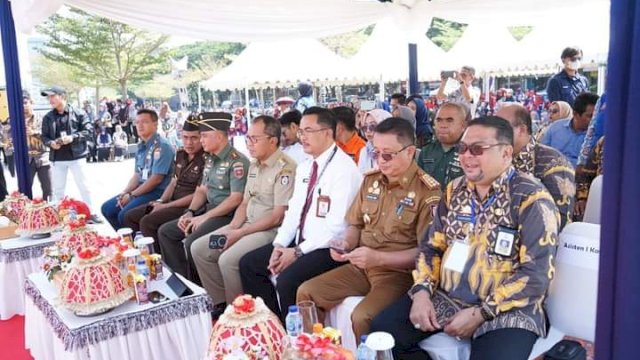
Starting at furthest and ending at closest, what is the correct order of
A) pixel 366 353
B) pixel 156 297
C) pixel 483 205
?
pixel 156 297 → pixel 483 205 → pixel 366 353

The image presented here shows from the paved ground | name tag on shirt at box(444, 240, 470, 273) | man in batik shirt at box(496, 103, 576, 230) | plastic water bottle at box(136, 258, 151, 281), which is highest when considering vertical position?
man in batik shirt at box(496, 103, 576, 230)

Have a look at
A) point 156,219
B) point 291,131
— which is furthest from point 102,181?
point 291,131

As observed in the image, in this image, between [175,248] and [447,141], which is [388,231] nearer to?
[447,141]

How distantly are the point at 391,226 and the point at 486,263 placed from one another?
0.69 m

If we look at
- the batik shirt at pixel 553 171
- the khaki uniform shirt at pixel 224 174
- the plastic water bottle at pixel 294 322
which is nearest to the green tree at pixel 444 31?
the khaki uniform shirt at pixel 224 174

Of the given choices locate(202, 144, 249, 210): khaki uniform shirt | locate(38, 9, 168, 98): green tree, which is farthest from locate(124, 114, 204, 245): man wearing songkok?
locate(38, 9, 168, 98): green tree

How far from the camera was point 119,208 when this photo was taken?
5270 millimetres

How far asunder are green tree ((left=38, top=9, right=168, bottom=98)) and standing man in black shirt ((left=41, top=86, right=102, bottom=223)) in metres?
15.7

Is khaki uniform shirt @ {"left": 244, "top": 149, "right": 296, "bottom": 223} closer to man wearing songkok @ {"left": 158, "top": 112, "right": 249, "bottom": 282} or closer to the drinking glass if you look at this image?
man wearing songkok @ {"left": 158, "top": 112, "right": 249, "bottom": 282}

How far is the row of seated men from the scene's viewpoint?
2.12 metres

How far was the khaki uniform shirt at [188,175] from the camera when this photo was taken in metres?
4.77

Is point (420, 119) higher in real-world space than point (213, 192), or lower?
higher

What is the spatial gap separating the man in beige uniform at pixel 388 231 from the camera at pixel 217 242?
104cm

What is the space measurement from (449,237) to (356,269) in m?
0.72
